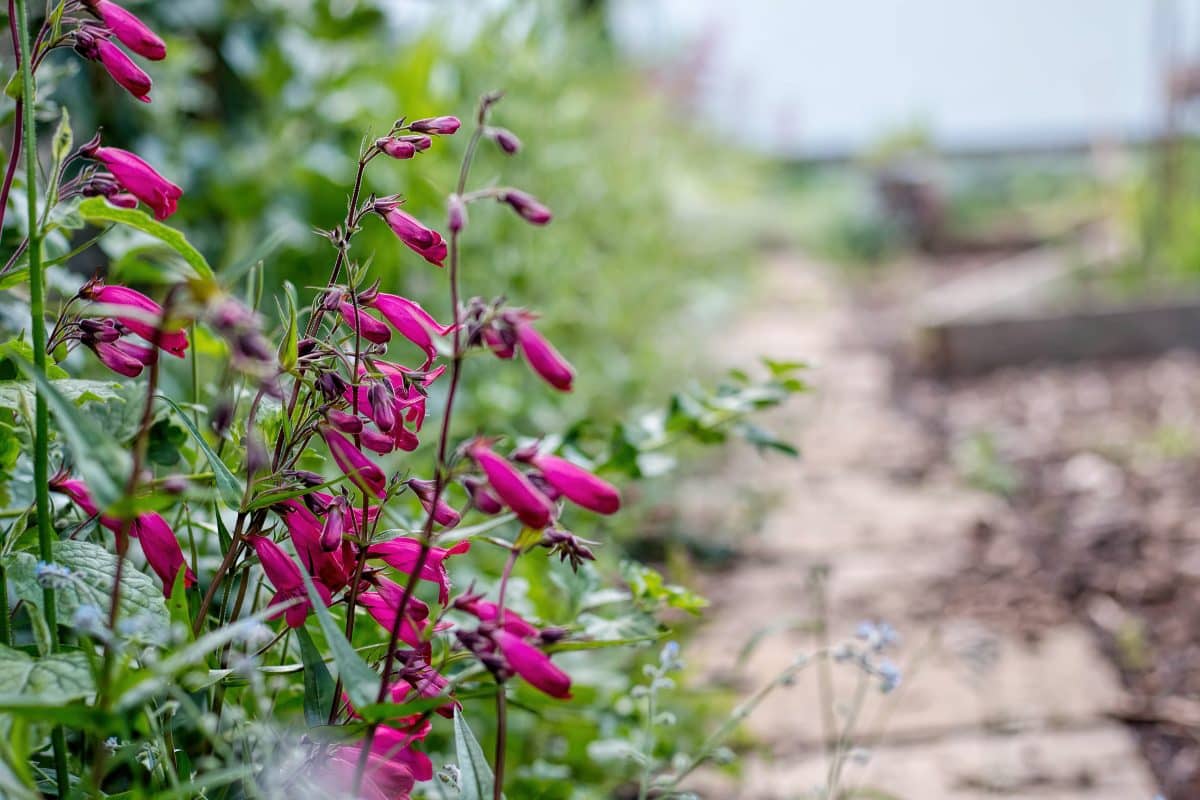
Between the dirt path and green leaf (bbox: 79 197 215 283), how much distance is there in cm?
56

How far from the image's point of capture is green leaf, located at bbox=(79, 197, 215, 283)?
1.63 feet

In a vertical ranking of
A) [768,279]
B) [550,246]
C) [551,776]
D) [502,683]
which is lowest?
[768,279]

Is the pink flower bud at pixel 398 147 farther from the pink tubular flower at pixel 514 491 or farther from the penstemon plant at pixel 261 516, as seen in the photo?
the pink tubular flower at pixel 514 491

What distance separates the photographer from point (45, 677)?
462 mm

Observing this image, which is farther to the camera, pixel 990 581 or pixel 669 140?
pixel 669 140

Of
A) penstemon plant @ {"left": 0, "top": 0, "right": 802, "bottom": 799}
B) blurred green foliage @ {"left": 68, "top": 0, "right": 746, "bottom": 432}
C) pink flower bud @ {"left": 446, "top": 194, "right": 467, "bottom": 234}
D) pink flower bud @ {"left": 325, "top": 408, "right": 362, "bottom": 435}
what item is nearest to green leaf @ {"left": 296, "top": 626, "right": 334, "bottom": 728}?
penstemon plant @ {"left": 0, "top": 0, "right": 802, "bottom": 799}

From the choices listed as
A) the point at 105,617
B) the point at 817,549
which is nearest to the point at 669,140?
the point at 817,549

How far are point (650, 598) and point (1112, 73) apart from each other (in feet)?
19.0

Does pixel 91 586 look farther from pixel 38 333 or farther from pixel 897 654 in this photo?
pixel 897 654

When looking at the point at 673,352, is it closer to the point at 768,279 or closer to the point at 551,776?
the point at 551,776

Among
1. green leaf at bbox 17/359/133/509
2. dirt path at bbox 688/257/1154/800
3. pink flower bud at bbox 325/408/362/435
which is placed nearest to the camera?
green leaf at bbox 17/359/133/509

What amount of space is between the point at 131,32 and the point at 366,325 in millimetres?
201

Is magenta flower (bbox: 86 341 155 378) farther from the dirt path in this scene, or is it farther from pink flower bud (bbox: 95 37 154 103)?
the dirt path

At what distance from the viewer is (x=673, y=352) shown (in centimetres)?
256
